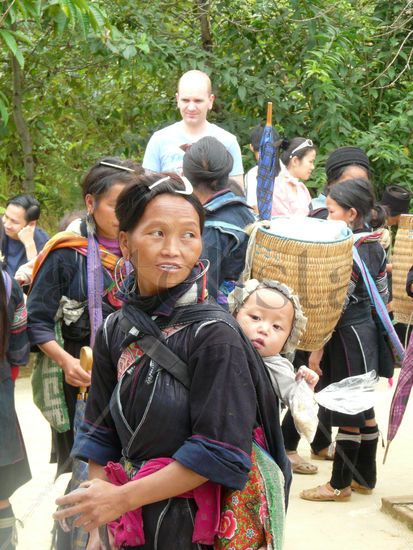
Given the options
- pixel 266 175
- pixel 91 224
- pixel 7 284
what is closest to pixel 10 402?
pixel 7 284

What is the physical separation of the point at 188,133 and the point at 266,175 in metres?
1.39

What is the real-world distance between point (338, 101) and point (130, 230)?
7807mm

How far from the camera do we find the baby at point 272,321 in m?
2.99

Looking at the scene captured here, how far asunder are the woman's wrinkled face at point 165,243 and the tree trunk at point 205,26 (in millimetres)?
8141

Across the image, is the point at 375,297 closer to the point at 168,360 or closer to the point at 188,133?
the point at 188,133

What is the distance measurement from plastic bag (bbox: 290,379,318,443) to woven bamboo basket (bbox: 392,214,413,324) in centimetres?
323

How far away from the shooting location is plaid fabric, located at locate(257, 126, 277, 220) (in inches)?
192

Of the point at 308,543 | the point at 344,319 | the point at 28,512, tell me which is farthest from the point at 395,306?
the point at 28,512

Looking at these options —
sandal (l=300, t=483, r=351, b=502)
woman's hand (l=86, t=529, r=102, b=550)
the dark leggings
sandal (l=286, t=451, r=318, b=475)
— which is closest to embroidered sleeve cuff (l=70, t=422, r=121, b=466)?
woman's hand (l=86, t=529, r=102, b=550)

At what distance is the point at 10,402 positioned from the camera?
3.94 metres

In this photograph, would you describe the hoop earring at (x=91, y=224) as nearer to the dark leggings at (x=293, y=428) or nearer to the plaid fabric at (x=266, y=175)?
the plaid fabric at (x=266, y=175)

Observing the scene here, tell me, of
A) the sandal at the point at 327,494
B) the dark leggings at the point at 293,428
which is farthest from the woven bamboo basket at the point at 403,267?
the sandal at the point at 327,494

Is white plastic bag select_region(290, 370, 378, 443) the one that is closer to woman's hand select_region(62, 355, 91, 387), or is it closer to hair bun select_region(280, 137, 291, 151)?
woman's hand select_region(62, 355, 91, 387)

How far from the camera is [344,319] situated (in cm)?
548
